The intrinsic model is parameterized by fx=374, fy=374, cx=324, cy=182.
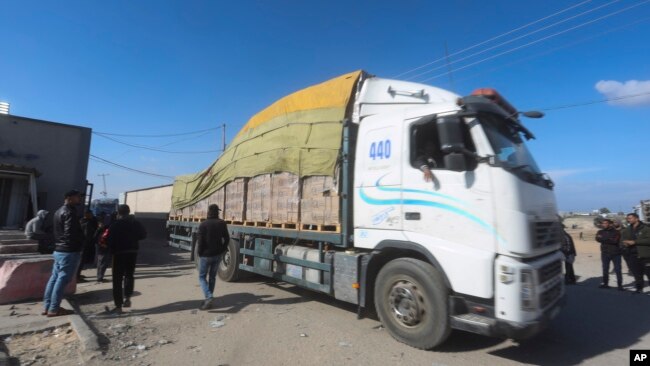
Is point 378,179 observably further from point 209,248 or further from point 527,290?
point 209,248

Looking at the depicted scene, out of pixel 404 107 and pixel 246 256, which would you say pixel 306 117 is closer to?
pixel 404 107

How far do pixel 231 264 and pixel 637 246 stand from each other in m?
8.90

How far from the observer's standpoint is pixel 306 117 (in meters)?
6.66

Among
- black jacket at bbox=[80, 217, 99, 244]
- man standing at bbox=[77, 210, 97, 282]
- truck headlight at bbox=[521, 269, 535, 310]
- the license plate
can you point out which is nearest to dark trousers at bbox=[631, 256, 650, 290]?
the license plate

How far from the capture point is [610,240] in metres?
8.86

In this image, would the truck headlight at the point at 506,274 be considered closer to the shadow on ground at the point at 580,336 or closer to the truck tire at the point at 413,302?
the truck tire at the point at 413,302

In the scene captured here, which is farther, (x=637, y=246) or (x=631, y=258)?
(x=631, y=258)

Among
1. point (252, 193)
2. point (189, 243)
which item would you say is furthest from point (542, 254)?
point (189, 243)

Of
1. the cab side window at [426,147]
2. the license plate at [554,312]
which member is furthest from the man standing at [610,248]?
the cab side window at [426,147]

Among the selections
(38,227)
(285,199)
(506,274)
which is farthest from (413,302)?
(38,227)

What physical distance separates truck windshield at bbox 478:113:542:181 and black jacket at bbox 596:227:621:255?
5.76 m

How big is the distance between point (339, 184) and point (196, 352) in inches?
116

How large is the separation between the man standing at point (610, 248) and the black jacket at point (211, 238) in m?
8.76

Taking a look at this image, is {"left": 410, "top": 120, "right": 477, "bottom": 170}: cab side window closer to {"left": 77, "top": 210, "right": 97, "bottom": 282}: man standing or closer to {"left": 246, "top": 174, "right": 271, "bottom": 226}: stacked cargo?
{"left": 246, "top": 174, "right": 271, "bottom": 226}: stacked cargo
